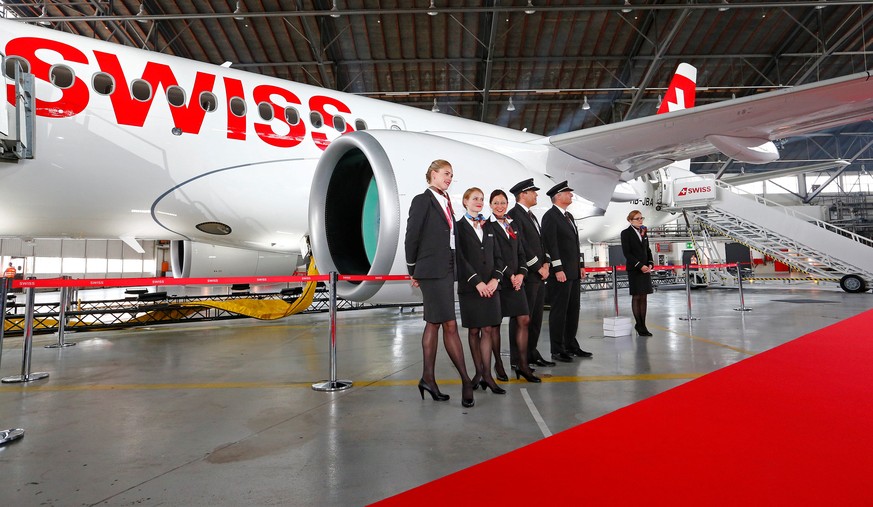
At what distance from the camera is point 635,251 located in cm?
484

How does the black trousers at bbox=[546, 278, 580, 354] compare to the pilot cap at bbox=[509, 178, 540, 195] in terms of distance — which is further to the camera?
the black trousers at bbox=[546, 278, 580, 354]

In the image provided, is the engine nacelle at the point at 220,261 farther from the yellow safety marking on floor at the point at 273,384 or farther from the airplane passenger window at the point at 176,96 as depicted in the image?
the yellow safety marking on floor at the point at 273,384

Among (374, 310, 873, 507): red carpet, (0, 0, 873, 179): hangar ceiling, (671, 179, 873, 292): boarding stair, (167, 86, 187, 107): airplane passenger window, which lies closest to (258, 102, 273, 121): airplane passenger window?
(167, 86, 187, 107): airplane passenger window

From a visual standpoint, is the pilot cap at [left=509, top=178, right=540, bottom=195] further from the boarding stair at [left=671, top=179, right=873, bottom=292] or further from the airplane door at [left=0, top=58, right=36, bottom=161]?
the boarding stair at [left=671, top=179, right=873, bottom=292]

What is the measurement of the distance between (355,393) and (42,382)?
8.12 feet

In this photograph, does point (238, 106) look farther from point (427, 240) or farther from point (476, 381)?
point (476, 381)

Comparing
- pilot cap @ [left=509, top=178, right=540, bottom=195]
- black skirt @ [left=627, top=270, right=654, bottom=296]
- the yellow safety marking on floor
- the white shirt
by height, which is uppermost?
pilot cap @ [left=509, top=178, right=540, bottom=195]

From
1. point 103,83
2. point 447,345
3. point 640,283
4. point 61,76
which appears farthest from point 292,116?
point 640,283

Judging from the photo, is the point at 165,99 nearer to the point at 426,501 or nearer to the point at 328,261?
the point at 328,261

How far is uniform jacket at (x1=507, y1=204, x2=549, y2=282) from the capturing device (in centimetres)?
329

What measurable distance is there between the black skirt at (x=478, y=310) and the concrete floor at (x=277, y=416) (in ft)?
1.43

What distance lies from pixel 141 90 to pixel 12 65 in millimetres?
827

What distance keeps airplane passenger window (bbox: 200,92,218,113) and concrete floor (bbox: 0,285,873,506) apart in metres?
2.33

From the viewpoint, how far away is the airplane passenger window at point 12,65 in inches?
136
